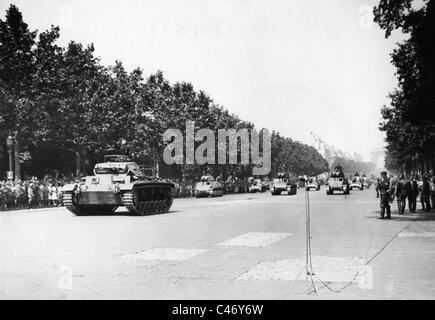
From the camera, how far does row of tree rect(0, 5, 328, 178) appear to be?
38.0 meters

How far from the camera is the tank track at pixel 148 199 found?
892 inches

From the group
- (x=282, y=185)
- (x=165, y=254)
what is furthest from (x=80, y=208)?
(x=282, y=185)

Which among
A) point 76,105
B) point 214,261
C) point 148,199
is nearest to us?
point 214,261

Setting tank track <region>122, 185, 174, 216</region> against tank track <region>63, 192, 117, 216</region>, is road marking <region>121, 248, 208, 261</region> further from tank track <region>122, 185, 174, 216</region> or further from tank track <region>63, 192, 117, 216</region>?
tank track <region>63, 192, 117, 216</region>

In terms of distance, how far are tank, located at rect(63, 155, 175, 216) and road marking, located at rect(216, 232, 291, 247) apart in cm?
870

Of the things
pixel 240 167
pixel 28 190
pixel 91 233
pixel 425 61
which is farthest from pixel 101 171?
pixel 240 167

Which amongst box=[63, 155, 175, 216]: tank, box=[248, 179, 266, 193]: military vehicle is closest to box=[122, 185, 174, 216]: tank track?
box=[63, 155, 175, 216]: tank

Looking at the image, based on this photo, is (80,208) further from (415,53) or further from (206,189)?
(206,189)

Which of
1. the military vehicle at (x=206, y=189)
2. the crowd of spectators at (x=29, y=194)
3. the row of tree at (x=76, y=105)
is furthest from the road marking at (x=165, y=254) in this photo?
the military vehicle at (x=206, y=189)

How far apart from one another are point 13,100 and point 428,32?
91.2ft

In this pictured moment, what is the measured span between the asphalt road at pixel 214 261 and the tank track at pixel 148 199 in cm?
483

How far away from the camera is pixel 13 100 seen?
37562mm

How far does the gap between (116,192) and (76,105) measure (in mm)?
22385

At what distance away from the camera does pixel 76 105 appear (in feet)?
143
